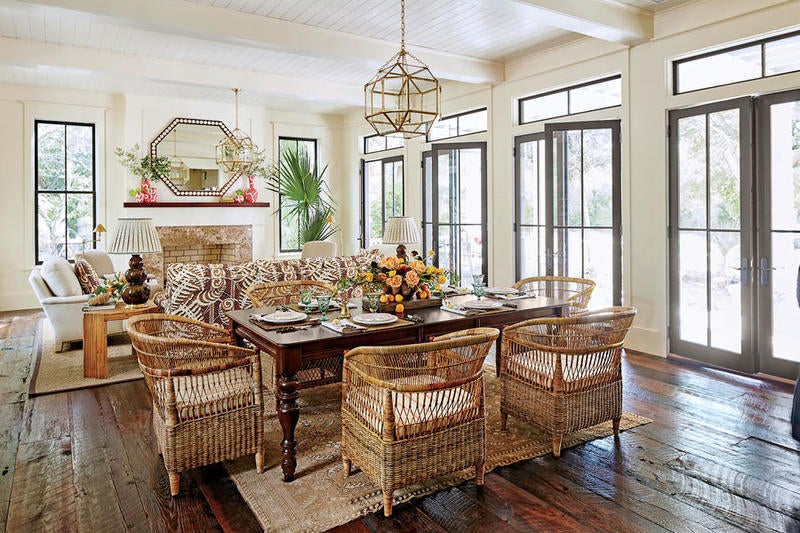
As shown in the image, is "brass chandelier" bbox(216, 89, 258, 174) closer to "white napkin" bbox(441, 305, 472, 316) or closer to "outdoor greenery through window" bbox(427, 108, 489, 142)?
"outdoor greenery through window" bbox(427, 108, 489, 142)

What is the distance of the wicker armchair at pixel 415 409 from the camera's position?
2311 millimetres

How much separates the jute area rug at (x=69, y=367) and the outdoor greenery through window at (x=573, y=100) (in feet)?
15.4

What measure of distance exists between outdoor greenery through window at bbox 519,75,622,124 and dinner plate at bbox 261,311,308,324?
3.85m

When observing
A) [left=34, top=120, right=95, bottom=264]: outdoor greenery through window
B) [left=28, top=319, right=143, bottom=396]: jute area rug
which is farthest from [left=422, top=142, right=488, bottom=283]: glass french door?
[left=34, top=120, right=95, bottom=264]: outdoor greenery through window

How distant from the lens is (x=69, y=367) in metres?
4.71

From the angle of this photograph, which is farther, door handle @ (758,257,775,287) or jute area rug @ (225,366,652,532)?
door handle @ (758,257,775,287)

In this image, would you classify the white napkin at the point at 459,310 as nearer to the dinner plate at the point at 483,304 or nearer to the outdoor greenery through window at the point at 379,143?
the dinner plate at the point at 483,304

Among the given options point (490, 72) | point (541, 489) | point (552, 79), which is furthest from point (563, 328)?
point (490, 72)

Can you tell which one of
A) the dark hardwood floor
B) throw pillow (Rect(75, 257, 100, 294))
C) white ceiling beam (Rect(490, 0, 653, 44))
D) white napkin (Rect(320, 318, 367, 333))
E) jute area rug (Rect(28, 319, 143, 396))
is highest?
white ceiling beam (Rect(490, 0, 653, 44))

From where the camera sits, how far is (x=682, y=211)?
189 inches

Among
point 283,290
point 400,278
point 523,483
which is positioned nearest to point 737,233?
point 400,278

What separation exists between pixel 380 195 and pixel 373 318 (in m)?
5.98

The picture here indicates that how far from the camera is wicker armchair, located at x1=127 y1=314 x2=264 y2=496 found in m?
2.52

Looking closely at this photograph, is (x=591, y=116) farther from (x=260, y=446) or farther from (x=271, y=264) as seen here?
(x=260, y=446)
